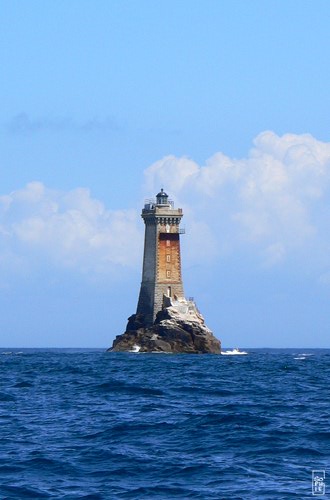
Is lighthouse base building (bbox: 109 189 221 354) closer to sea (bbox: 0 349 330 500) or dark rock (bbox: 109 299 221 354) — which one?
dark rock (bbox: 109 299 221 354)

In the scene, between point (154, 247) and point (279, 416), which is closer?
point (279, 416)

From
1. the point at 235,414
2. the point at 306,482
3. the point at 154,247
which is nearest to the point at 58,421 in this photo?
the point at 235,414

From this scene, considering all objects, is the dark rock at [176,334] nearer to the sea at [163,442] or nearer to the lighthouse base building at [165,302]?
the lighthouse base building at [165,302]

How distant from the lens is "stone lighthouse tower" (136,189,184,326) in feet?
393

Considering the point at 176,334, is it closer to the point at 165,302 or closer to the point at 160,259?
the point at 165,302

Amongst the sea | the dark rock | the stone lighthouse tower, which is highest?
the stone lighthouse tower

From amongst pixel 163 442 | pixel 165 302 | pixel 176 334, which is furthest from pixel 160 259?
pixel 163 442

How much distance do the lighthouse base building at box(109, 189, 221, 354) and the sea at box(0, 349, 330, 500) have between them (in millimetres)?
63583

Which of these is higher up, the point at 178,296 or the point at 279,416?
the point at 178,296

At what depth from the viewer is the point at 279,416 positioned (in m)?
39.8

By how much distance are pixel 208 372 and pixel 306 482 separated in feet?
152

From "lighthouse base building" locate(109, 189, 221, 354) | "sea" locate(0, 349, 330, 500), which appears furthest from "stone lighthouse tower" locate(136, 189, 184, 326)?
"sea" locate(0, 349, 330, 500)

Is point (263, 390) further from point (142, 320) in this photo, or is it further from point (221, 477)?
point (142, 320)

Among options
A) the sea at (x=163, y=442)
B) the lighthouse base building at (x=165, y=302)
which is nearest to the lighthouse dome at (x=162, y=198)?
the lighthouse base building at (x=165, y=302)
